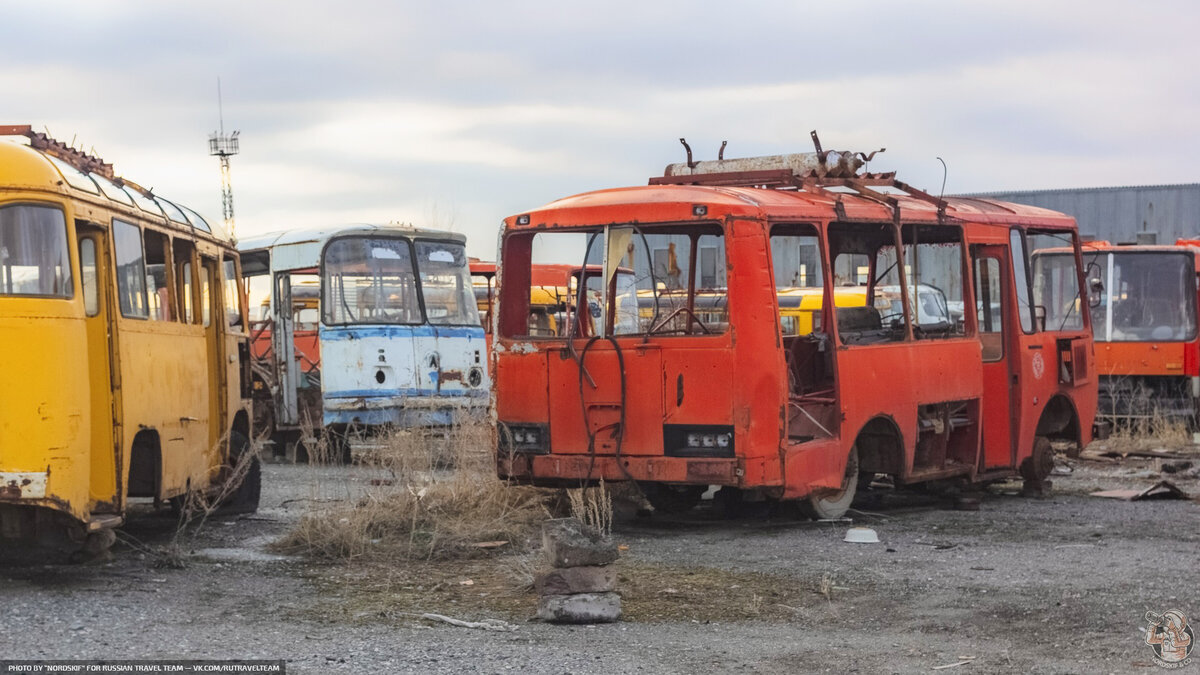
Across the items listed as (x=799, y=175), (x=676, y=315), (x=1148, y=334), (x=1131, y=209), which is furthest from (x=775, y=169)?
(x=1131, y=209)

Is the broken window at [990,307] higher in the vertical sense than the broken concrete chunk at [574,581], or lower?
higher

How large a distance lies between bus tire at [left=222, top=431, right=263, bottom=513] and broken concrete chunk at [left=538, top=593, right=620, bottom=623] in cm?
550

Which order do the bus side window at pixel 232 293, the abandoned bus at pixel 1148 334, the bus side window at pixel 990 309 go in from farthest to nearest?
the abandoned bus at pixel 1148 334, the bus side window at pixel 990 309, the bus side window at pixel 232 293

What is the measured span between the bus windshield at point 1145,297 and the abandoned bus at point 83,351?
13.4 meters

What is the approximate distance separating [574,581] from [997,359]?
6969mm

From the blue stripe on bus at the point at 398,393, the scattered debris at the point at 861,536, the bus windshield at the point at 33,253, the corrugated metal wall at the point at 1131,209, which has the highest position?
the corrugated metal wall at the point at 1131,209

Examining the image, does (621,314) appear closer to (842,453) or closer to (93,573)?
(842,453)

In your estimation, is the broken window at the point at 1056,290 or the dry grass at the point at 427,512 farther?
the broken window at the point at 1056,290

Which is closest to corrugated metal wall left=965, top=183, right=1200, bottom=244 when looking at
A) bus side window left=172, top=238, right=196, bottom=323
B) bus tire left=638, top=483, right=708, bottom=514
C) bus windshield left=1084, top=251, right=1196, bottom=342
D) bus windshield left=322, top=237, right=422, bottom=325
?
bus windshield left=1084, top=251, right=1196, bottom=342

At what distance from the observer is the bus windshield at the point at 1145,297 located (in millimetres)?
20859

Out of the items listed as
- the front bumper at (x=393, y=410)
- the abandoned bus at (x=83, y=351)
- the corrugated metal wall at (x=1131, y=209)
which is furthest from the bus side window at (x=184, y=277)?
the corrugated metal wall at (x=1131, y=209)

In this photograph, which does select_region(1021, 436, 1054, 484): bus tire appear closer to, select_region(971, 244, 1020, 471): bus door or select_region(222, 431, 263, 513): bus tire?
select_region(971, 244, 1020, 471): bus door

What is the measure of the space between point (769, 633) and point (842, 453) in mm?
4416

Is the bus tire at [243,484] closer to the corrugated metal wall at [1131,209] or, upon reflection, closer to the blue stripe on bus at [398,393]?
the blue stripe on bus at [398,393]
